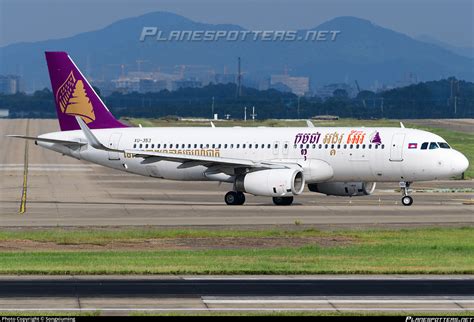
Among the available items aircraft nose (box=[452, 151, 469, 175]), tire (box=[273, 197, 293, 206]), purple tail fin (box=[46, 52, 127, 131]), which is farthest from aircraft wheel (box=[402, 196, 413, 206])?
purple tail fin (box=[46, 52, 127, 131])

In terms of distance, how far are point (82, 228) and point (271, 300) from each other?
20.0 meters

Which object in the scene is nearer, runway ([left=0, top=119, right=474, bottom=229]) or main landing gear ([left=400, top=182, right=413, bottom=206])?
runway ([left=0, top=119, right=474, bottom=229])

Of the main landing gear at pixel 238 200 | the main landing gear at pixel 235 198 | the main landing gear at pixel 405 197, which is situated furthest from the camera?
the main landing gear at pixel 235 198

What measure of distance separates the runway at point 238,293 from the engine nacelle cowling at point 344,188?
27818mm

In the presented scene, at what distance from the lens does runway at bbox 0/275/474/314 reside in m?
27.5

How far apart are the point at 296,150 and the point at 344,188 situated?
304 centimetres

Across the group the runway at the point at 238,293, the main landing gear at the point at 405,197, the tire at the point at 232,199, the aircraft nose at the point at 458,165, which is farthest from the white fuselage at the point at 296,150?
the runway at the point at 238,293

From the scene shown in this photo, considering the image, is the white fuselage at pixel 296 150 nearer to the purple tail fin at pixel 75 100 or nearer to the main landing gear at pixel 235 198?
the purple tail fin at pixel 75 100

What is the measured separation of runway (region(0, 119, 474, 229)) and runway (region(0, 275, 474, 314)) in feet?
53.2

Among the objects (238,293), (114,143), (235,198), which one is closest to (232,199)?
(235,198)

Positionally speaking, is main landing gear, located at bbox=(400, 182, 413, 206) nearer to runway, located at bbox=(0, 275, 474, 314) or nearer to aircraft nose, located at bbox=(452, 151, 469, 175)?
aircraft nose, located at bbox=(452, 151, 469, 175)

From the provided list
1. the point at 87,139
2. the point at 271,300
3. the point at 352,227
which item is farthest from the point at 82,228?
the point at 271,300

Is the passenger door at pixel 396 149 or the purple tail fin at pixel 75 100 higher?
Answer: the purple tail fin at pixel 75 100

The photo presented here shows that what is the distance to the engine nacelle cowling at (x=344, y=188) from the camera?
200 ft
